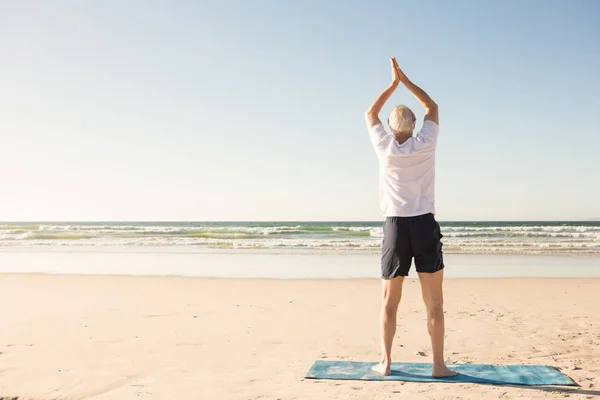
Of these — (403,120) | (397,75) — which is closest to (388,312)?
(403,120)

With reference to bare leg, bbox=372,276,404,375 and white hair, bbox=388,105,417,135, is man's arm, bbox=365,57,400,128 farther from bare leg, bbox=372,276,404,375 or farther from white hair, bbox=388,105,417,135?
bare leg, bbox=372,276,404,375

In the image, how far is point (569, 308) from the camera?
22.9 feet

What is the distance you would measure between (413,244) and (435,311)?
52 cm

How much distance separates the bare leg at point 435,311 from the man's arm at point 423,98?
1077 mm

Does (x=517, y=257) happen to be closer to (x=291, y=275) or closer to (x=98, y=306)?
(x=291, y=275)

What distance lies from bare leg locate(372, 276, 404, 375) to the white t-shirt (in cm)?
49

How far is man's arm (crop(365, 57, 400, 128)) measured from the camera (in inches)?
150

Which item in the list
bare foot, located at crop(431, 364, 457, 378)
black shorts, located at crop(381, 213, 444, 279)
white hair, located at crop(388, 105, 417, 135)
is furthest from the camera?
bare foot, located at crop(431, 364, 457, 378)

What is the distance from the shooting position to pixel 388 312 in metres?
3.79

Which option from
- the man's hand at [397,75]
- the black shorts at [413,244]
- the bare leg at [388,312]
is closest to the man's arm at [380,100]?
the man's hand at [397,75]

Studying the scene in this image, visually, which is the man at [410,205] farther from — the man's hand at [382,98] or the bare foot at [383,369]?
the bare foot at [383,369]

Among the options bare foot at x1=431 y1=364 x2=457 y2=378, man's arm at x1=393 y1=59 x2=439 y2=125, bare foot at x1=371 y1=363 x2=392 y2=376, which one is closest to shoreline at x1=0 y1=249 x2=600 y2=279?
bare foot at x1=371 y1=363 x2=392 y2=376

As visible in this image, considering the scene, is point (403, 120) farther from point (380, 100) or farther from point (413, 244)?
point (413, 244)

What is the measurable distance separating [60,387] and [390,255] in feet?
8.33
